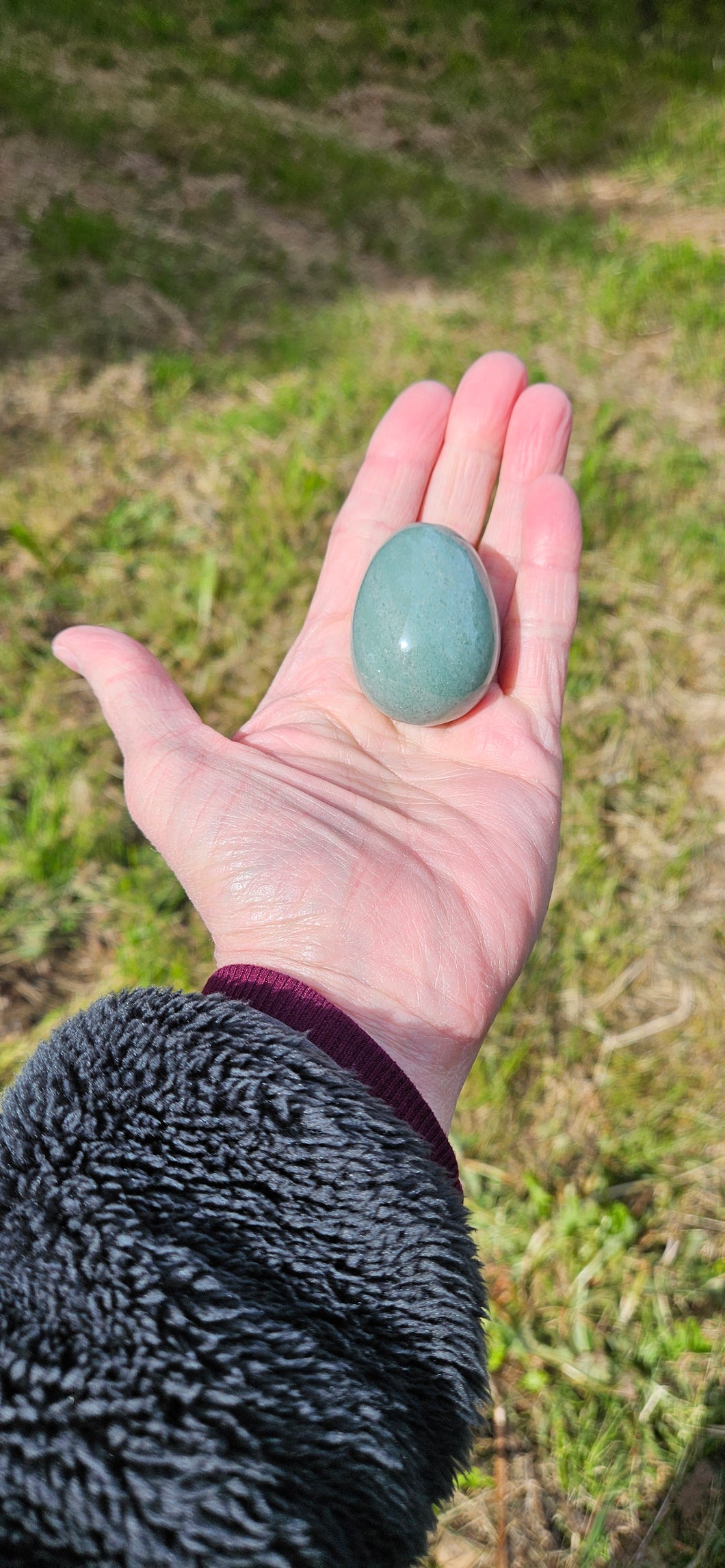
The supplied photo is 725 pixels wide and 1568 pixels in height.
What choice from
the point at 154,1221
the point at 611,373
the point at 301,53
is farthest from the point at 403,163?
the point at 154,1221

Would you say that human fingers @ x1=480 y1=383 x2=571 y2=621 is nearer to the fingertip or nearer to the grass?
the fingertip

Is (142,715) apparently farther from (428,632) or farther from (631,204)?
(631,204)

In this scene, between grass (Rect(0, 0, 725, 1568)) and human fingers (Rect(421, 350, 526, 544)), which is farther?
human fingers (Rect(421, 350, 526, 544))

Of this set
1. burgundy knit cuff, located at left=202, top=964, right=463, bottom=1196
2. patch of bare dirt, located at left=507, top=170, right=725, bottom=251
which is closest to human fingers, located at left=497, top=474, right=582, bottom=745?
burgundy knit cuff, located at left=202, top=964, right=463, bottom=1196

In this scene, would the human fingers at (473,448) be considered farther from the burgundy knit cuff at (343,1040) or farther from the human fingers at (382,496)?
the burgundy knit cuff at (343,1040)

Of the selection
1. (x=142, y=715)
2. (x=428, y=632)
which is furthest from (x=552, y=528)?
(x=142, y=715)

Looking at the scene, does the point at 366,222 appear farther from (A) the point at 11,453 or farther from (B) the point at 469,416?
(B) the point at 469,416
